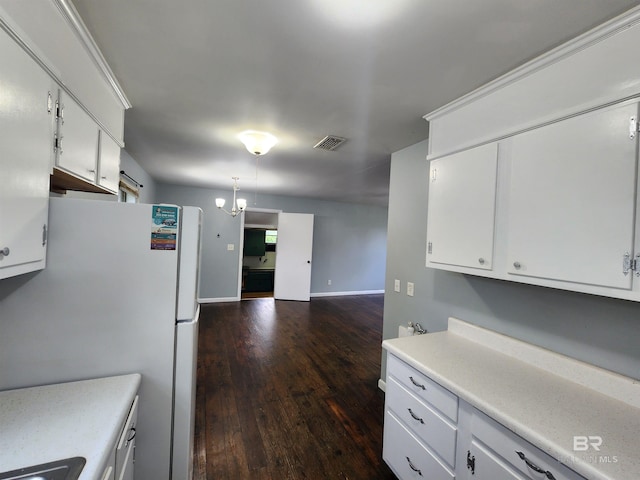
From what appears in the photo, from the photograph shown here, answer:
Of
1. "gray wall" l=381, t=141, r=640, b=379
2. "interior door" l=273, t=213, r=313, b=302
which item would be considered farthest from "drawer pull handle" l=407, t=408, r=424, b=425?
"interior door" l=273, t=213, r=313, b=302

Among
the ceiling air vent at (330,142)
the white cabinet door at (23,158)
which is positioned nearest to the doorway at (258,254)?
the ceiling air vent at (330,142)

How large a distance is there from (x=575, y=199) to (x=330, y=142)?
1870 mm

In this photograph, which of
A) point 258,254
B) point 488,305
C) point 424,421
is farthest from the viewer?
point 258,254

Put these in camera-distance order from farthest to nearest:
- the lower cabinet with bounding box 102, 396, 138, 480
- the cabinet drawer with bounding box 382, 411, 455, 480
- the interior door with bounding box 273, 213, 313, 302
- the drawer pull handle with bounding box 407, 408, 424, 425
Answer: the interior door with bounding box 273, 213, 313, 302, the drawer pull handle with bounding box 407, 408, 424, 425, the cabinet drawer with bounding box 382, 411, 455, 480, the lower cabinet with bounding box 102, 396, 138, 480

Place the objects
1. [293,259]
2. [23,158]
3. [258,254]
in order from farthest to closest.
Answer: [258,254]
[293,259]
[23,158]

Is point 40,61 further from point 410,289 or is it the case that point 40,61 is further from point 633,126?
point 410,289

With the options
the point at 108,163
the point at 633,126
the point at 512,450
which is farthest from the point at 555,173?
the point at 108,163

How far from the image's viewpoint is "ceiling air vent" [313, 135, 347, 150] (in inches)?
95.1

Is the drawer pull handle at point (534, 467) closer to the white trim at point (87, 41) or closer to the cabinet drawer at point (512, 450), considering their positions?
the cabinet drawer at point (512, 450)

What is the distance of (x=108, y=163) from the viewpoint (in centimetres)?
173

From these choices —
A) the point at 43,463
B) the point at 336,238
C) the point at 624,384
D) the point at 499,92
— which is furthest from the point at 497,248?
the point at 336,238

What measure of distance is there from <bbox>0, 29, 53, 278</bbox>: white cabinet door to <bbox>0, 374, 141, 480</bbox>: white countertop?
52 cm

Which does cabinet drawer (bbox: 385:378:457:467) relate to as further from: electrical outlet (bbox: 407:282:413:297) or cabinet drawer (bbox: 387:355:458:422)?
electrical outlet (bbox: 407:282:413:297)

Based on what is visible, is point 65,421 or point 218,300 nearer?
point 65,421
